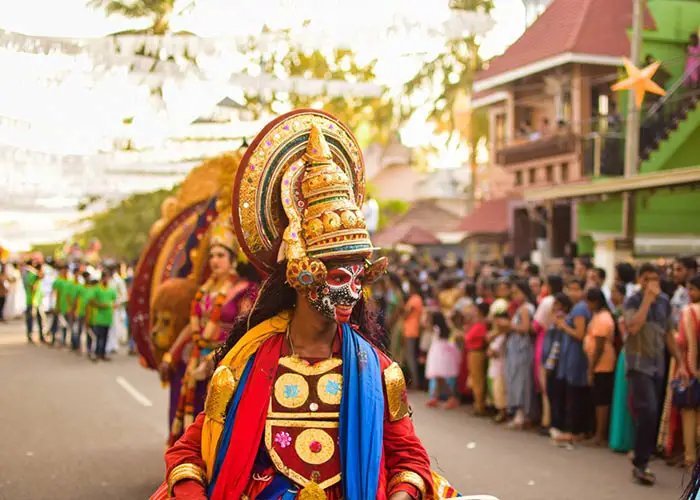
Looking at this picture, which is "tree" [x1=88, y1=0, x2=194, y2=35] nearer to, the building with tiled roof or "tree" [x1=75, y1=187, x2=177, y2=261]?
the building with tiled roof

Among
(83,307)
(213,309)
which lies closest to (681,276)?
(213,309)

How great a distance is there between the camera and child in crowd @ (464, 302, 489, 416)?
12266mm

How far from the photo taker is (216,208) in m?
8.25

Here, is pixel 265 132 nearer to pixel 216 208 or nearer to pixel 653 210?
pixel 216 208

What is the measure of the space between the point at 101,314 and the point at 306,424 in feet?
52.8

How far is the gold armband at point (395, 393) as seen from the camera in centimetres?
387

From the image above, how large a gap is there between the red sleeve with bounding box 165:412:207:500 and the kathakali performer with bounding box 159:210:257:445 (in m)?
3.40

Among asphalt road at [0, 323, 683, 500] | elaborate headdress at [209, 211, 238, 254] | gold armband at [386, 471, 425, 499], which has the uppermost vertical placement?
elaborate headdress at [209, 211, 238, 254]

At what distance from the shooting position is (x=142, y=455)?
9.73 metres

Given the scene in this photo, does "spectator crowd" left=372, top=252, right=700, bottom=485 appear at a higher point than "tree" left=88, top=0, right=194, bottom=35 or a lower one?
lower

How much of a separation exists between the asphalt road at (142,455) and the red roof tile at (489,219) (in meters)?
14.9

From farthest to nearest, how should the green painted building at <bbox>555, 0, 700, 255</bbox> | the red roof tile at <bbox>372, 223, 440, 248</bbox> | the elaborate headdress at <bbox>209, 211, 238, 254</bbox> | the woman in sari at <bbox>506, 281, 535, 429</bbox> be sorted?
the red roof tile at <bbox>372, 223, 440, 248</bbox> → the green painted building at <bbox>555, 0, 700, 255</bbox> → the woman in sari at <bbox>506, 281, 535, 429</bbox> → the elaborate headdress at <bbox>209, 211, 238, 254</bbox>

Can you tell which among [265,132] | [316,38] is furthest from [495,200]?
[265,132]

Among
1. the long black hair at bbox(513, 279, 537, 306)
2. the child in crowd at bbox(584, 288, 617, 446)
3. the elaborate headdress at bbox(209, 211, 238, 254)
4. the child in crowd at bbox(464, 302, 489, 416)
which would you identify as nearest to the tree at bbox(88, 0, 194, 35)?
the child in crowd at bbox(464, 302, 489, 416)
